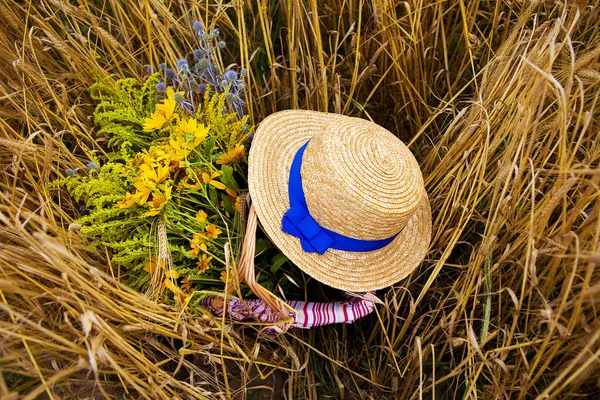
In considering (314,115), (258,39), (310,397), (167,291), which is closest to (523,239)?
(314,115)

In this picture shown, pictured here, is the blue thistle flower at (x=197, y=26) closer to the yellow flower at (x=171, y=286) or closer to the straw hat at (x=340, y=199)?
the straw hat at (x=340, y=199)

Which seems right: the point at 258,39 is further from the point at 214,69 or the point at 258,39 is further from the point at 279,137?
the point at 279,137

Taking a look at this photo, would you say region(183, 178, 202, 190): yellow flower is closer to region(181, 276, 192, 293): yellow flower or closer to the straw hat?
the straw hat

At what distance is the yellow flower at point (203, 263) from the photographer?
4.40 ft

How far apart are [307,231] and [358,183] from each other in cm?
20

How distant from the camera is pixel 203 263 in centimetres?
136

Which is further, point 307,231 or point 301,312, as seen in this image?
point 301,312

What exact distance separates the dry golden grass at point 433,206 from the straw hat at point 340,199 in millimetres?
189

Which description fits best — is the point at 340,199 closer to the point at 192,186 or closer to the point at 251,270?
the point at 251,270

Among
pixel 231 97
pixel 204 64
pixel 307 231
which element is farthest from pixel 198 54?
pixel 307 231

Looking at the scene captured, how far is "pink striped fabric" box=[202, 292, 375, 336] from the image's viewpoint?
139cm

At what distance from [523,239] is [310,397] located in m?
0.85

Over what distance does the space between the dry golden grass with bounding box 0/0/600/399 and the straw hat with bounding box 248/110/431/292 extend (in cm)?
19

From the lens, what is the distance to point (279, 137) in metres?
1.44
